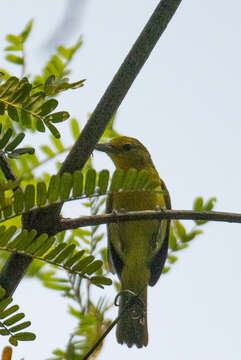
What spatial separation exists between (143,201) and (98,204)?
77.0 inches

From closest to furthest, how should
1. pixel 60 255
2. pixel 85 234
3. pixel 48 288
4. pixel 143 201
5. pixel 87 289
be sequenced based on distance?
pixel 60 255, pixel 87 289, pixel 48 288, pixel 85 234, pixel 143 201

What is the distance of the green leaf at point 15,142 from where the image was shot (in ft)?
6.89

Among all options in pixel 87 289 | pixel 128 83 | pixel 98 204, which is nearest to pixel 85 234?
pixel 98 204

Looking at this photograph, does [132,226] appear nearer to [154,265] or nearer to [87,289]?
[154,265]

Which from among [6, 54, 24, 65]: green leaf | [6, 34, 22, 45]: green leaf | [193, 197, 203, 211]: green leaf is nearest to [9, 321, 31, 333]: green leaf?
[6, 54, 24, 65]: green leaf

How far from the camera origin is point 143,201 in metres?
5.14

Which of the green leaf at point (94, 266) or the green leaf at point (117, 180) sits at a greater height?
the green leaf at point (117, 180)

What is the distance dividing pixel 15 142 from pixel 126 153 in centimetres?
375

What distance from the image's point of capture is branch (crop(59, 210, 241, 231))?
2.05 metres

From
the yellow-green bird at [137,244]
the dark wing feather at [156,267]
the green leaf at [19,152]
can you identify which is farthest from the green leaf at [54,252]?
the dark wing feather at [156,267]

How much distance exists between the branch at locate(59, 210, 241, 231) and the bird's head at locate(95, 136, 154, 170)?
11.4 feet

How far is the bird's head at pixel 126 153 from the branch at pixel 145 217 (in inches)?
137

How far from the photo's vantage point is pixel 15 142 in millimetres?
2102

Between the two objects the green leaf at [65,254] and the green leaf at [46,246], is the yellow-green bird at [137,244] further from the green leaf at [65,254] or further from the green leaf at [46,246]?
the green leaf at [46,246]
